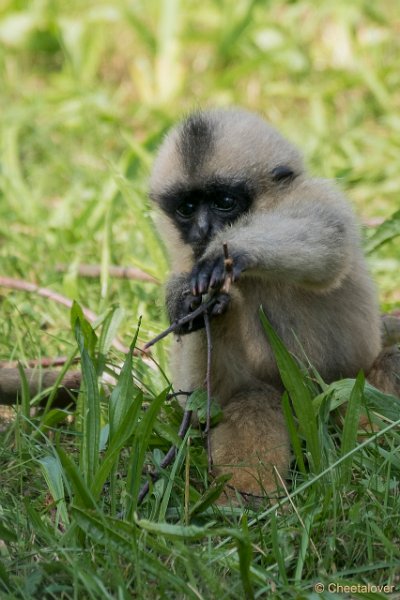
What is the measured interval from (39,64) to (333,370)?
7.43 meters

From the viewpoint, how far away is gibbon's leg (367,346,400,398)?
4.96m

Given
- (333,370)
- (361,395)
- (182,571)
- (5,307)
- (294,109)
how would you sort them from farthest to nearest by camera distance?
(294,109) → (5,307) → (333,370) → (361,395) → (182,571)

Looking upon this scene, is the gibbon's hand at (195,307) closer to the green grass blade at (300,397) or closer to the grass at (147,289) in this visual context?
the green grass blade at (300,397)

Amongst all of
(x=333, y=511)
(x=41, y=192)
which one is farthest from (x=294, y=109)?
(x=333, y=511)

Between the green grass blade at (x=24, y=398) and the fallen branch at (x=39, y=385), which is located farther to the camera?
the fallen branch at (x=39, y=385)

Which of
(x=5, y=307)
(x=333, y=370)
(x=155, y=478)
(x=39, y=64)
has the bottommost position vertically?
(x=155, y=478)

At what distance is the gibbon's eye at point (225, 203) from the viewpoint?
507cm

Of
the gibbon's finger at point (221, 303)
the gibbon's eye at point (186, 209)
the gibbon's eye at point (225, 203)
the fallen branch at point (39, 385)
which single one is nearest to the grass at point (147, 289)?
the fallen branch at point (39, 385)

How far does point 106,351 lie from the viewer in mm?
5191

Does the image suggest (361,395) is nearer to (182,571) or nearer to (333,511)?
(333,511)

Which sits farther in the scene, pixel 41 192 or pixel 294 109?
pixel 294 109

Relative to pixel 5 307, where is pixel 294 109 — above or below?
above

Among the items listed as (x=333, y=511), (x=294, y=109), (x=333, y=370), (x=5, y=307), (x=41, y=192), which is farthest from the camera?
(x=294, y=109)

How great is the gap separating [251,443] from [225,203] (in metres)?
1.30
